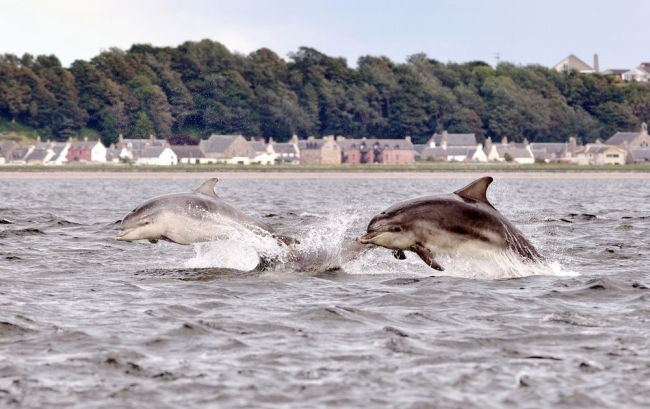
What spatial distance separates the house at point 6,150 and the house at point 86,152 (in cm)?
858

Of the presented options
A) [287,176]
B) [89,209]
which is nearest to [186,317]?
[89,209]

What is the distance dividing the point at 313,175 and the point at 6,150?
58.0 metres

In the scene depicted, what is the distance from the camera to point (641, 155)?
19525 cm

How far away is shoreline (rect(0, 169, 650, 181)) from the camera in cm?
14638

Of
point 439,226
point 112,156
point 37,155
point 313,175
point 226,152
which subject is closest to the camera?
point 439,226

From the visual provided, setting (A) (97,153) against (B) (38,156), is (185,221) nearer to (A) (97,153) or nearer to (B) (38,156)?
(B) (38,156)

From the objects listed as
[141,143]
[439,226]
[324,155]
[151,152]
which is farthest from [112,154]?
[439,226]

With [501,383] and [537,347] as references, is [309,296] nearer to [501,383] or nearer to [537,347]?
[537,347]

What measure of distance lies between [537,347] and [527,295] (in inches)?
155

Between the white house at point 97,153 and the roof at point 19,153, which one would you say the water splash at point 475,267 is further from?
the white house at point 97,153

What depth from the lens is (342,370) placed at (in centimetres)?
1274

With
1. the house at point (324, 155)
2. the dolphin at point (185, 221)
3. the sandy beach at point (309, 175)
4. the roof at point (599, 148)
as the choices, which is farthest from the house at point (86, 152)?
the dolphin at point (185, 221)

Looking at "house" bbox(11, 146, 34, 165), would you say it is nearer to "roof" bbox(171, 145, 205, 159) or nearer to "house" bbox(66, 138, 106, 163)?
"house" bbox(66, 138, 106, 163)

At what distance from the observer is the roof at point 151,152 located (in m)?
187
